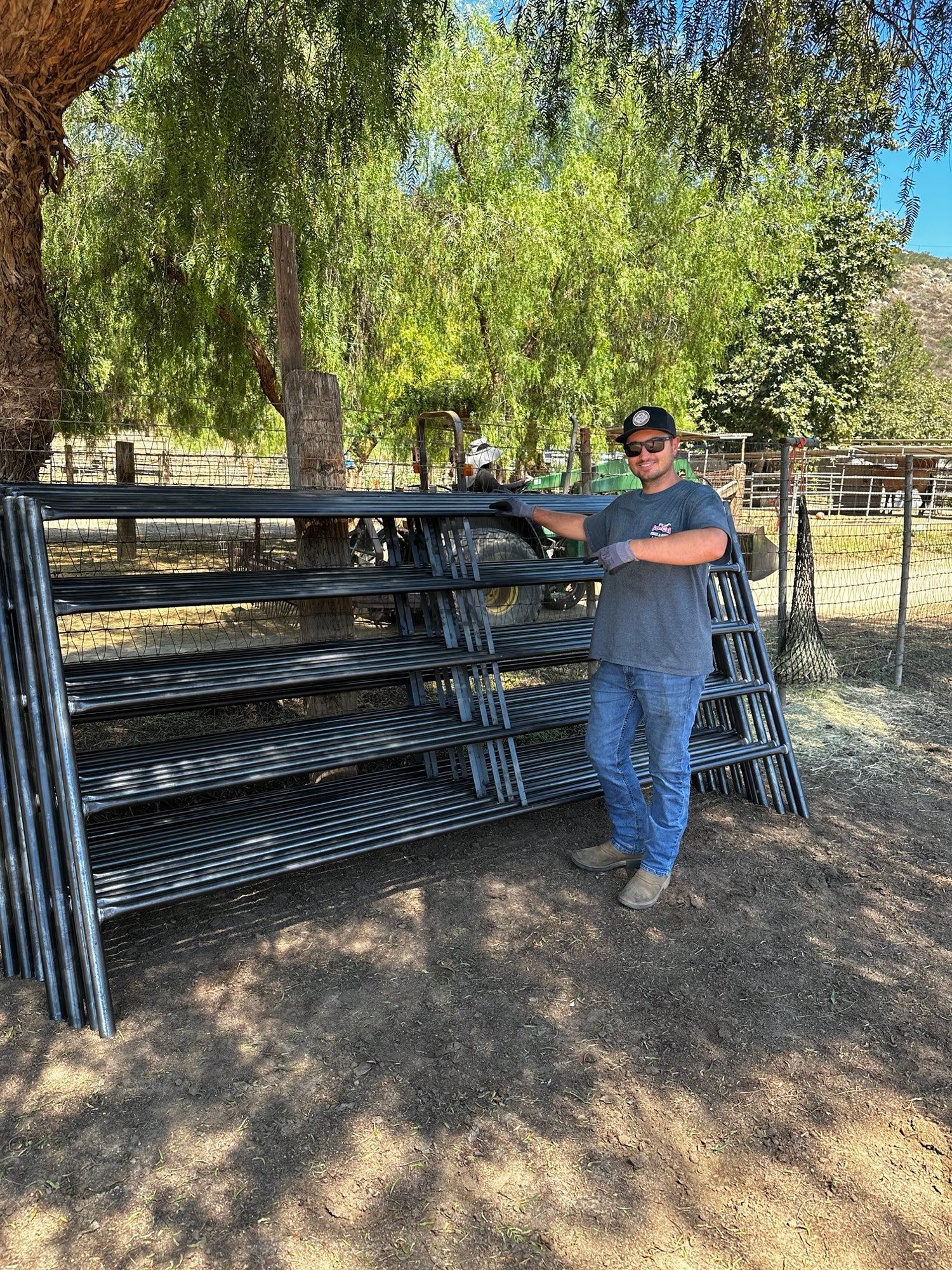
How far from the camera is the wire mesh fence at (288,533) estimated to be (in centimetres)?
834

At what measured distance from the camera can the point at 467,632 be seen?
13.0 feet

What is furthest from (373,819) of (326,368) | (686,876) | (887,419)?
(887,419)

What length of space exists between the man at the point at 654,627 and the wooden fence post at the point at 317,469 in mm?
1441

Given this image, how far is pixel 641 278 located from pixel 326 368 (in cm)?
544

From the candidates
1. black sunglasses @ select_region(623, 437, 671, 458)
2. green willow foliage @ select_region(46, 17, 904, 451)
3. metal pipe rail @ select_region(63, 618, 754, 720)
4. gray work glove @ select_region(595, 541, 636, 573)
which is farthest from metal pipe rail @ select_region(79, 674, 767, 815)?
green willow foliage @ select_region(46, 17, 904, 451)

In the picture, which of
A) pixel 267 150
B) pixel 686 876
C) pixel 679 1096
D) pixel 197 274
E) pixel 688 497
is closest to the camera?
pixel 679 1096

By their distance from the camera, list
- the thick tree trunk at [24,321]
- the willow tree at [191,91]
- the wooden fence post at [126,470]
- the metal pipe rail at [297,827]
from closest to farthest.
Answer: the metal pipe rail at [297,827]
the willow tree at [191,91]
the thick tree trunk at [24,321]
the wooden fence post at [126,470]

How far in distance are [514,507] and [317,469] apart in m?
1.23

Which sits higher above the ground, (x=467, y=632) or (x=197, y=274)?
(x=197, y=274)

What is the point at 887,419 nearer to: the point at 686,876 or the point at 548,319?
the point at 548,319

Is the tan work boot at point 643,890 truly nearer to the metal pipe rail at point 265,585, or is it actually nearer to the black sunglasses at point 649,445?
the metal pipe rail at point 265,585

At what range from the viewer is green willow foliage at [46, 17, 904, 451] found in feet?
28.8

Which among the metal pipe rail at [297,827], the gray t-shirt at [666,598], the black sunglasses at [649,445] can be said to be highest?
the black sunglasses at [649,445]

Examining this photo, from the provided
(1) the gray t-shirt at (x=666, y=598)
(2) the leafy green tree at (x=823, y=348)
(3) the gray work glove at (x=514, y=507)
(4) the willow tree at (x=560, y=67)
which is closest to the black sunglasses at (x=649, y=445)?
(1) the gray t-shirt at (x=666, y=598)
